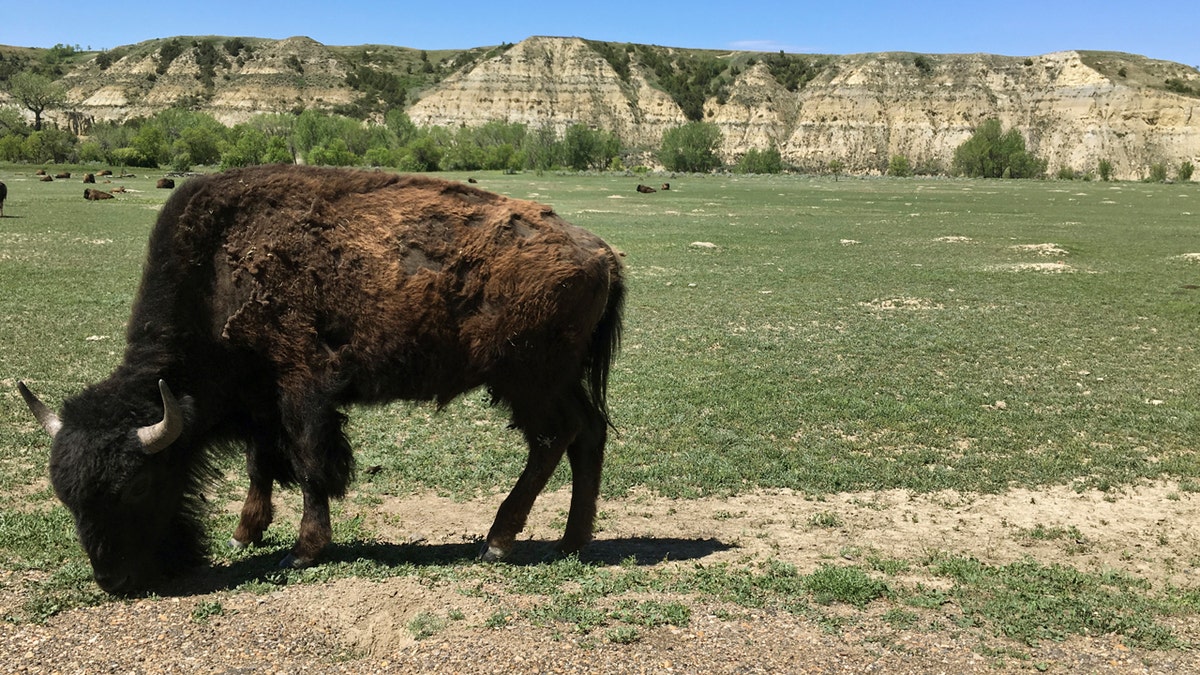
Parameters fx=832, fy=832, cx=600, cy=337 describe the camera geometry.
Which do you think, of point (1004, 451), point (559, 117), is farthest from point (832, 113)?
point (1004, 451)

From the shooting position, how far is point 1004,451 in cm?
835

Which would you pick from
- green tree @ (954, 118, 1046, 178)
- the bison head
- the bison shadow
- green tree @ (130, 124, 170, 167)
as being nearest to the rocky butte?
green tree @ (954, 118, 1046, 178)

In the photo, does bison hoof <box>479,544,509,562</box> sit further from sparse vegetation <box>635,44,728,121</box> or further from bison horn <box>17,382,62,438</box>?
sparse vegetation <box>635,44,728,121</box>

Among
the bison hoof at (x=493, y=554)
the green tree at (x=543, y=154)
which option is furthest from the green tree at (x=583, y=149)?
the bison hoof at (x=493, y=554)

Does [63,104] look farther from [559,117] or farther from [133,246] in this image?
[133,246]

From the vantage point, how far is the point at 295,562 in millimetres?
5270

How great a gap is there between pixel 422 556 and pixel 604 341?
1.92 meters

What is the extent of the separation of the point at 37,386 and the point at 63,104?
14064cm

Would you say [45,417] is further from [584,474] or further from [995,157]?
[995,157]

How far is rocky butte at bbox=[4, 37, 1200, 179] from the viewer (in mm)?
115000

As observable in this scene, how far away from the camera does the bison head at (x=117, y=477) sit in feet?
15.4

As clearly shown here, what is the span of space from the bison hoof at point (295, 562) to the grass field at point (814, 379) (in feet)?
3.02

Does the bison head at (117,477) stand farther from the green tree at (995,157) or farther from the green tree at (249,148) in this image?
the green tree at (995,157)

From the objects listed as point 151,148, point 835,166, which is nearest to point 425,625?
point 151,148
